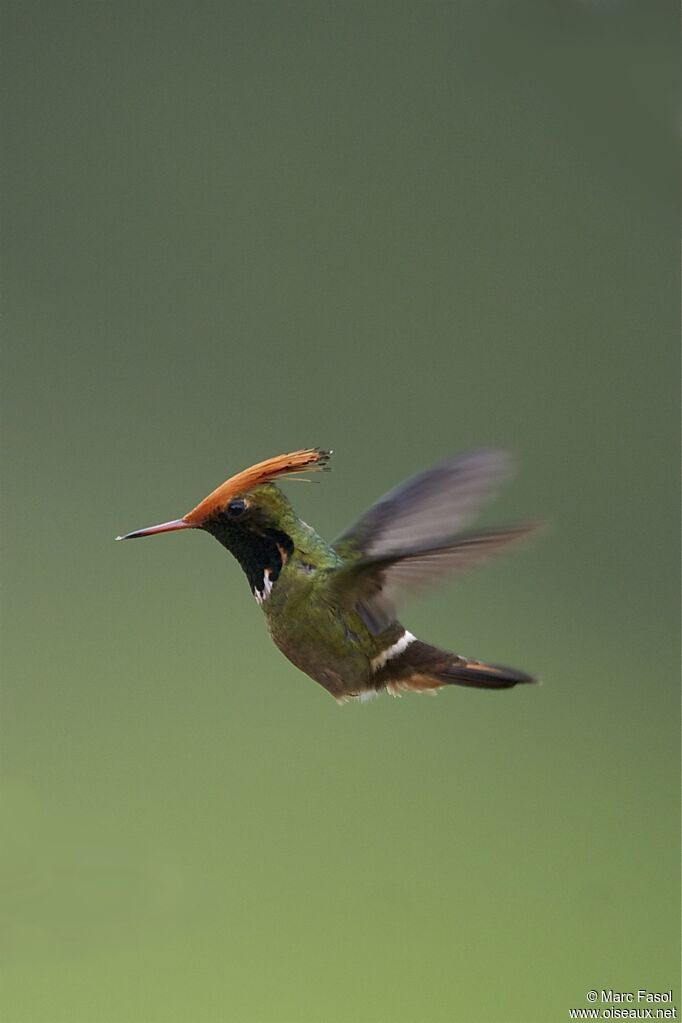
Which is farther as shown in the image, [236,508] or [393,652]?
[393,652]

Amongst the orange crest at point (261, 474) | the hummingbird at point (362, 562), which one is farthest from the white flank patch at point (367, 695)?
the orange crest at point (261, 474)

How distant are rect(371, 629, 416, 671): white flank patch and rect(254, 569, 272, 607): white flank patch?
4.1 inches

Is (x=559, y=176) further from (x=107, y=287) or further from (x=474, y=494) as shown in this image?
(x=474, y=494)

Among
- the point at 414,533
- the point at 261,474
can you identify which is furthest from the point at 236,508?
the point at 414,533

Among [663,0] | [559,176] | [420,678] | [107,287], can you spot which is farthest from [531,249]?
[420,678]

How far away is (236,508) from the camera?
Answer: 0.56m

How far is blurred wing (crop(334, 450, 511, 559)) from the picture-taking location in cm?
63

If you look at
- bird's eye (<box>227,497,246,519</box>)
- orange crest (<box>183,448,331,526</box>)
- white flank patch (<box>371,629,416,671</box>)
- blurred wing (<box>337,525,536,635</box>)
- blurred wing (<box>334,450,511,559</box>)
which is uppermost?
blurred wing (<box>334,450,511,559</box>)

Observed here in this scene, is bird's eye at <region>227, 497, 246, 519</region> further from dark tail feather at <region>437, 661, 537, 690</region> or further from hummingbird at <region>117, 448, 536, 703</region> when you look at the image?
dark tail feather at <region>437, 661, 537, 690</region>

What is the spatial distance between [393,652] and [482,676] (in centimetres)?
6

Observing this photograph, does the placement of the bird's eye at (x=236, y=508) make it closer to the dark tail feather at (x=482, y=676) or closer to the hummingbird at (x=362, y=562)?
the hummingbird at (x=362, y=562)

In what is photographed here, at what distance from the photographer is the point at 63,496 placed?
2.34m

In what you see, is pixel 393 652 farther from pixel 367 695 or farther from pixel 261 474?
pixel 261 474

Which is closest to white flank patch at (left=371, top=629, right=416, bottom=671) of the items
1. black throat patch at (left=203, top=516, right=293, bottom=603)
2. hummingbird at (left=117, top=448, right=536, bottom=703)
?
hummingbird at (left=117, top=448, right=536, bottom=703)
